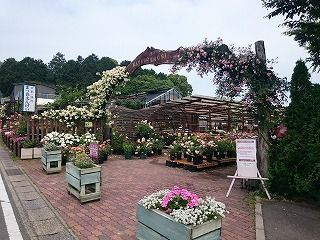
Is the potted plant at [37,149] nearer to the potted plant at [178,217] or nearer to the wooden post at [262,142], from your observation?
the wooden post at [262,142]

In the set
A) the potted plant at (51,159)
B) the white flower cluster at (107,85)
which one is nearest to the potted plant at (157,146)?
the white flower cluster at (107,85)

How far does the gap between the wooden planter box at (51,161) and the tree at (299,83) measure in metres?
6.84

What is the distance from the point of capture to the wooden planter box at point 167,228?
3.30 metres

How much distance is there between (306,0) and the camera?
24.5ft

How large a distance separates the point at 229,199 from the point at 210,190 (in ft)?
2.72

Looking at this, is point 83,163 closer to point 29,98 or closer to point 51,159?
point 51,159

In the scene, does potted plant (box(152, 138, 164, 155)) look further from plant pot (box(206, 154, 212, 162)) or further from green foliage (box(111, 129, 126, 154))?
plant pot (box(206, 154, 212, 162))

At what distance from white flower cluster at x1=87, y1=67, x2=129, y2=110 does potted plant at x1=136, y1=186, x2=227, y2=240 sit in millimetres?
9625

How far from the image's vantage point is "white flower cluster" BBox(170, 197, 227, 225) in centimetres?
333

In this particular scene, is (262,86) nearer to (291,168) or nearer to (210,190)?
(291,168)

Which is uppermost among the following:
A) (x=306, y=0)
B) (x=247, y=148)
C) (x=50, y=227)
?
(x=306, y=0)

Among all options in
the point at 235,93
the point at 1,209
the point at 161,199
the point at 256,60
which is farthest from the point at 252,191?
the point at 1,209

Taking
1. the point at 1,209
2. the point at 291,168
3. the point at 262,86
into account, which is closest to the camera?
the point at 1,209

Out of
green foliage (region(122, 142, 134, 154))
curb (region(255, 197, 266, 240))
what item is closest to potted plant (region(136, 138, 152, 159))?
green foliage (region(122, 142, 134, 154))
